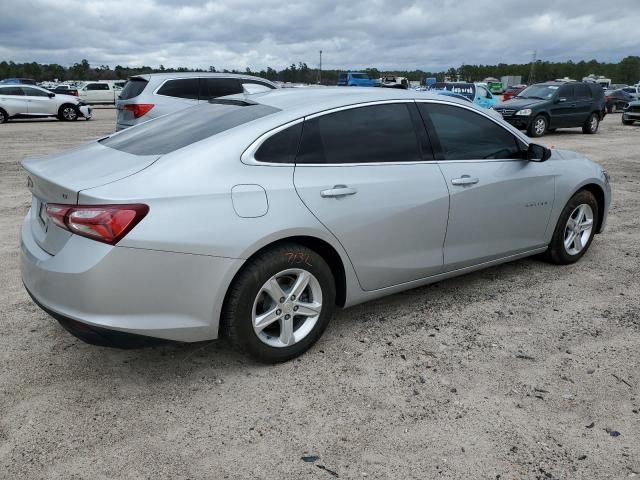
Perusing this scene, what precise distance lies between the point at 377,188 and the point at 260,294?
101 cm

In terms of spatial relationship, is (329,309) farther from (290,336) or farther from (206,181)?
(206,181)

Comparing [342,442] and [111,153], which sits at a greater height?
[111,153]

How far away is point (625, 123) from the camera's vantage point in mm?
22766

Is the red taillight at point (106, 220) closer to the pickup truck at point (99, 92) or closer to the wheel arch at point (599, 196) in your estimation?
the wheel arch at point (599, 196)

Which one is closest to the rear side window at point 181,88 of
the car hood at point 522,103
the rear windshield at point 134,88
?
the rear windshield at point 134,88

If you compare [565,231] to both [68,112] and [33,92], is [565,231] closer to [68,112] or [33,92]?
[33,92]

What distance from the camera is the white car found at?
69.6 ft

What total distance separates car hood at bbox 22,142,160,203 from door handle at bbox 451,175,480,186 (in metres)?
2.03

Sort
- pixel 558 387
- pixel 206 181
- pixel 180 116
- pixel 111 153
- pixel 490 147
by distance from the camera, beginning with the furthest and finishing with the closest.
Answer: pixel 490 147 → pixel 180 116 → pixel 111 153 → pixel 558 387 → pixel 206 181

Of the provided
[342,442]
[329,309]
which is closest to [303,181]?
[329,309]

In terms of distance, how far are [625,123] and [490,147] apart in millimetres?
21918

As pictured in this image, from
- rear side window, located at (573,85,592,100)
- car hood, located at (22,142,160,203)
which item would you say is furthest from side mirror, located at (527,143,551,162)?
rear side window, located at (573,85,592,100)

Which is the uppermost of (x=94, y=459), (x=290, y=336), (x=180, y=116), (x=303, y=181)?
(x=180, y=116)

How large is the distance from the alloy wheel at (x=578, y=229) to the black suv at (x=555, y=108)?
12752 millimetres
